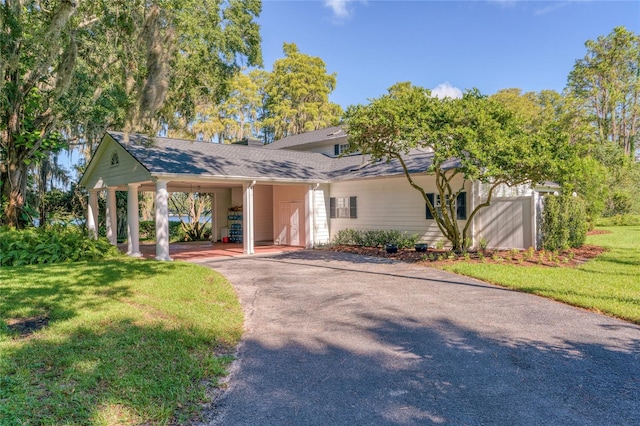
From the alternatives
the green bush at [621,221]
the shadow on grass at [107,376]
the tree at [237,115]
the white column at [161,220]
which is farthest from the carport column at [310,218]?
the tree at [237,115]

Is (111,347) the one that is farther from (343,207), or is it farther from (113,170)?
(343,207)

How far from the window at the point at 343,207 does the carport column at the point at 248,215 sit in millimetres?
4094

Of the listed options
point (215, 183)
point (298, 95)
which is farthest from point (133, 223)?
point (298, 95)

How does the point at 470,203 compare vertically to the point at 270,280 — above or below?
above

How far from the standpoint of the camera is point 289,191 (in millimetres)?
17469

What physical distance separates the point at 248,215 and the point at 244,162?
8.69ft

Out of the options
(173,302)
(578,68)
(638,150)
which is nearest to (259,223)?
(173,302)

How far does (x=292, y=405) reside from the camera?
3.30 metres

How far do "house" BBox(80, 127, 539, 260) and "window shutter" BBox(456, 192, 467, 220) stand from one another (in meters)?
0.03

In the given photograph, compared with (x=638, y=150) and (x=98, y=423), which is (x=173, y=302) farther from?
(x=638, y=150)

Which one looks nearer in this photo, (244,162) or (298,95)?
(244,162)

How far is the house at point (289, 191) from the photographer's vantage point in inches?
506

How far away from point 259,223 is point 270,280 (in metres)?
10.6

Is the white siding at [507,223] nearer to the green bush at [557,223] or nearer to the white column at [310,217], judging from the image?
the green bush at [557,223]
